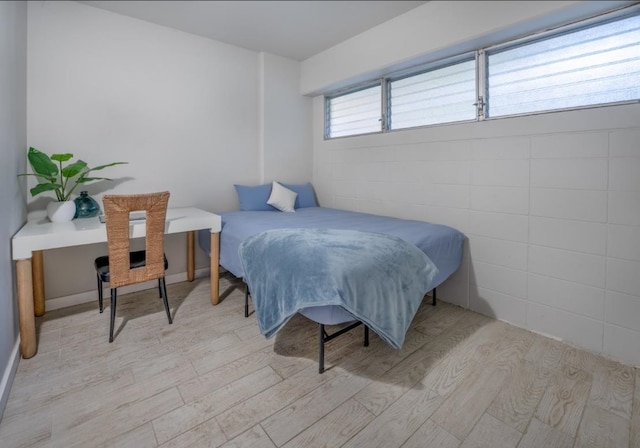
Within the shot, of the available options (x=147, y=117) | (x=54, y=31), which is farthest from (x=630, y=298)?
(x=54, y=31)

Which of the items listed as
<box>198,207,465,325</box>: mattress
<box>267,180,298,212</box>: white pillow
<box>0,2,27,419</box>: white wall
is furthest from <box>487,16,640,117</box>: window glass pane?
<box>0,2,27,419</box>: white wall

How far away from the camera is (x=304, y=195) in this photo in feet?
13.0

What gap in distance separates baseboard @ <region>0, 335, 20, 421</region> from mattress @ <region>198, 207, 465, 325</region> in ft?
4.50

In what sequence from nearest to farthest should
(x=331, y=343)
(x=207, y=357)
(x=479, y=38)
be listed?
(x=207, y=357)
(x=331, y=343)
(x=479, y=38)

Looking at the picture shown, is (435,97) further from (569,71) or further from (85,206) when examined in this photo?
(85,206)

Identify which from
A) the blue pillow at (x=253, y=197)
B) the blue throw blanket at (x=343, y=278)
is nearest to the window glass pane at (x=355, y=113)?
the blue pillow at (x=253, y=197)

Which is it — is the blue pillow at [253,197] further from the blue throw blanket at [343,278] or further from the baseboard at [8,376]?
the baseboard at [8,376]

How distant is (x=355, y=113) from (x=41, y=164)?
3.02 m

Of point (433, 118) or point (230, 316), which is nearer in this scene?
point (230, 316)

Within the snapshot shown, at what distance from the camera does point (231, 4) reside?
2727mm

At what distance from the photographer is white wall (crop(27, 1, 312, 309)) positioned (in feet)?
8.70

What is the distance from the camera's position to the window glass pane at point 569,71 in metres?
1.96

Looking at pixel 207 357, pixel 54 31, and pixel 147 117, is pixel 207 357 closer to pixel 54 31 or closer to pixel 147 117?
pixel 147 117

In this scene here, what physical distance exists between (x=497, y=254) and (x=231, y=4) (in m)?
3.01
